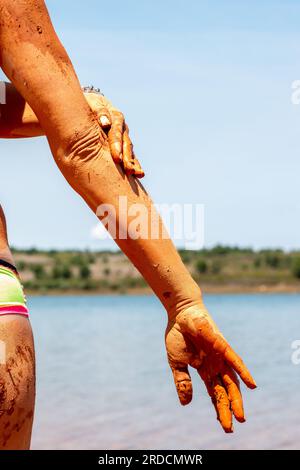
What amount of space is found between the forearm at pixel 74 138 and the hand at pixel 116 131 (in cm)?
2

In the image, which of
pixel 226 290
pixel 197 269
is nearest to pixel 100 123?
pixel 197 269

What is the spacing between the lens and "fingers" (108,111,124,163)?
161 cm

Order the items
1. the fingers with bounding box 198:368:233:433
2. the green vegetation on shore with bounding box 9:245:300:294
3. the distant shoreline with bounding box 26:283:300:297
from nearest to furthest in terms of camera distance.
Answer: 1. the fingers with bounding box 198:368:233:433
2. the green vegetation on shore with bounding box 9:245:300:294
3. the distant shoreline with bounding box 26:283:300:297

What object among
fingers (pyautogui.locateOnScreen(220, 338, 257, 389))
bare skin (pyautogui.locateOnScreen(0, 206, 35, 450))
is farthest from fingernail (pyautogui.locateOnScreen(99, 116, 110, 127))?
fingers (pyautogui.locateOnScreen(220, 338, 257, 389))

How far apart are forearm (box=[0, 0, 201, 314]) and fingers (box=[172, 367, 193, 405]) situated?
109 millimetres

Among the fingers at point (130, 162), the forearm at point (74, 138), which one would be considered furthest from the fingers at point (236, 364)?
the fingers at point (130, 162)

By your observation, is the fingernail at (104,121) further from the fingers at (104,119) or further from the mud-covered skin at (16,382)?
the mud-covered skin at (16,382)

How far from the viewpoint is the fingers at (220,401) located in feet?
4.93

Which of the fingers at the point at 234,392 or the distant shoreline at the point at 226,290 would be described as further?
the distant shoreline at the point at 226,290

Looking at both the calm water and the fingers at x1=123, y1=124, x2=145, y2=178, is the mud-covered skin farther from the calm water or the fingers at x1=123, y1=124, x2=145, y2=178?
the calm water

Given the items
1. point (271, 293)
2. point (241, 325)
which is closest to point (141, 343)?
point (241, 325)

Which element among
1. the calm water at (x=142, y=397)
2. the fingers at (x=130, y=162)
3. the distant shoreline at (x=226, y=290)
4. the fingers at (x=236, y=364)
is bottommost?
the distant shoreline at (x=226, y=290)

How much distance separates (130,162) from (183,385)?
1.34 ft
